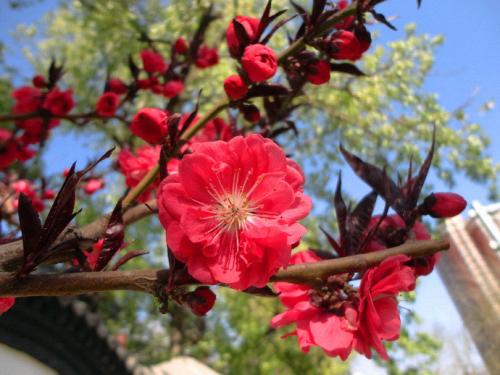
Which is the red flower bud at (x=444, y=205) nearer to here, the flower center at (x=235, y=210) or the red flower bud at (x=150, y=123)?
the flower center at (x=235, y=210)

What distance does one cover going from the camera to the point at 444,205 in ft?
2.76

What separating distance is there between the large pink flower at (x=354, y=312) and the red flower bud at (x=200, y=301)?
196 mm

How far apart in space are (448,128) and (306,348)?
5.22 meters

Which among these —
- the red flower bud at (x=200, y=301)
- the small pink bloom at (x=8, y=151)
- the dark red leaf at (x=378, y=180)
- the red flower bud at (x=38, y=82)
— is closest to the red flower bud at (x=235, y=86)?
the dark red leaf at (x=378, y=180)

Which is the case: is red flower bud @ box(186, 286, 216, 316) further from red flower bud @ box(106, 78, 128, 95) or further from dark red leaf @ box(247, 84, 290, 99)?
red flower bud @ box(106, 78, 128, 95)

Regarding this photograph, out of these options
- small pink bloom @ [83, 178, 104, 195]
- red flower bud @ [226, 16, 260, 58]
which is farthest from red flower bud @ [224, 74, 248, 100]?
small pink bloom @ [83, 178, 104, 195]

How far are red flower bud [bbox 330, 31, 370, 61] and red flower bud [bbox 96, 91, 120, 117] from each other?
1.09 meters

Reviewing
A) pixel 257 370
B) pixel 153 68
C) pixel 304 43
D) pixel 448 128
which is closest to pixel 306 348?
pixel 304 43

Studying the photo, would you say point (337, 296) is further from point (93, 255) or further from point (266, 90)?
A: point (93, 255)

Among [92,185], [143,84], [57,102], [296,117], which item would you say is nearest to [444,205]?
[143,84]

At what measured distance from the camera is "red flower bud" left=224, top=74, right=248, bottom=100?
37.0 inches

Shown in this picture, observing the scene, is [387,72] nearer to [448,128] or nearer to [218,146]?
[448,128]

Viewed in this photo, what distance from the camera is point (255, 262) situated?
2.14ft

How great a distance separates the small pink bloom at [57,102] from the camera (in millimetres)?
1797
